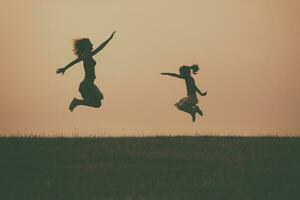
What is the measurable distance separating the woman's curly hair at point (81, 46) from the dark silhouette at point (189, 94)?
194 centimetres

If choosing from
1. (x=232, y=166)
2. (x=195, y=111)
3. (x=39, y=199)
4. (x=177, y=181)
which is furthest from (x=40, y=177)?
(x=195, y=111)

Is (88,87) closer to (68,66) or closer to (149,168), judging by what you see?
(68,66)

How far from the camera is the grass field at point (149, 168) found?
801cm

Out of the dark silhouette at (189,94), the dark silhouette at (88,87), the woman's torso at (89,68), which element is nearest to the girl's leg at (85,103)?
the dark silhouette at (88,87)

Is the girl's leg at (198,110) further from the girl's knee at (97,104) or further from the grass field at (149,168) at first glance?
the girl's knee at (97,104)

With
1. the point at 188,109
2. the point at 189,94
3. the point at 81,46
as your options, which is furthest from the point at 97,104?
the point at 189,94

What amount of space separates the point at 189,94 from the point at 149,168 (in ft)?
16.8

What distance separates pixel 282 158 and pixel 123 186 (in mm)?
3519

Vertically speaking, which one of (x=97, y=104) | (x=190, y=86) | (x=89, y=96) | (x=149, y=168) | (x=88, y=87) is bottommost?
(x=149, y=168)

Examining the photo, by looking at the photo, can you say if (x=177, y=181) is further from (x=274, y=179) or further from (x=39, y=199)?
(x=39, y=199)

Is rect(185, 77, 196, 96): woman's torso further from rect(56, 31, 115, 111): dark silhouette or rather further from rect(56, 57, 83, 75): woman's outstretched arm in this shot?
rect(56, 57, 83, 75): woman's outstretched arm

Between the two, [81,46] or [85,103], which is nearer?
[81,46]

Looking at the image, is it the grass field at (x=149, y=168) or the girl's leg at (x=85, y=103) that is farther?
the girl's leg at (x=85, y=103)

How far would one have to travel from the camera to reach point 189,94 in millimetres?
14359
